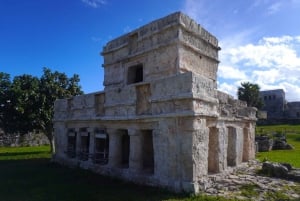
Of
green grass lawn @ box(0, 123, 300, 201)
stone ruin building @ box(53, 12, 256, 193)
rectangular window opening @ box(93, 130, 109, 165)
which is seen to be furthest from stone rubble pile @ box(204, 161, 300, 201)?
rectangular window opening @ box(93, 130, 109, 165)

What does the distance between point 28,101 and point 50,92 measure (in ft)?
5.48

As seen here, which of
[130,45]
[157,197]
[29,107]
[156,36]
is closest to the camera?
[157,197]

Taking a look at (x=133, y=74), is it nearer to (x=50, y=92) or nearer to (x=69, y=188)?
(x=69, y=188)

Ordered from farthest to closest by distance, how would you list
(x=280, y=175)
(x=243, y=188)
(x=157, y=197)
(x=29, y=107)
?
(x=29, y=107) → (x=280, y=175) → (x=243, y=188) → (x=157, y=197)

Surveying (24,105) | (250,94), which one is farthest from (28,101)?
(250,94)

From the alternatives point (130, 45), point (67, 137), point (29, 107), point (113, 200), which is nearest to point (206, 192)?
point (113, 200)

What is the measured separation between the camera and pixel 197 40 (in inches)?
448

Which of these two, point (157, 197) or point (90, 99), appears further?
point (90, 99)

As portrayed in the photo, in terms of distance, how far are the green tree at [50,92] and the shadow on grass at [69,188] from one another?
776 cm

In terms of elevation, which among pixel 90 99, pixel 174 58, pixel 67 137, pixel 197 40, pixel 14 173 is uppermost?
pixel 197 40

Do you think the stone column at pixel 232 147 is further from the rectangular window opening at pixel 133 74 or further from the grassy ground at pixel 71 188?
the rectangular window opening at pixel 133 74

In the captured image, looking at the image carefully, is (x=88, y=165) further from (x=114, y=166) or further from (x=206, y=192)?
(x=206, y=192)

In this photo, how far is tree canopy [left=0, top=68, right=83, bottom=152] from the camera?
18297mm

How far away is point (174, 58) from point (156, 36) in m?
1.43
